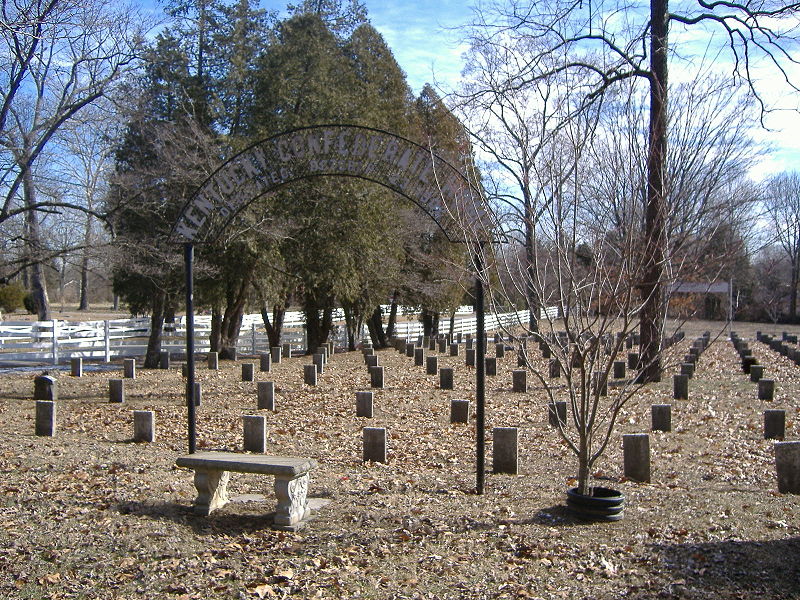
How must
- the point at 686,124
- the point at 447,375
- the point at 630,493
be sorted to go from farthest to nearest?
the point at 447,375 < the point at 686,124 < the point at 630,493

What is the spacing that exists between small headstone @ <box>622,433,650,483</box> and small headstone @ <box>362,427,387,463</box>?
278cm

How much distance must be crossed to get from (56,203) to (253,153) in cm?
662

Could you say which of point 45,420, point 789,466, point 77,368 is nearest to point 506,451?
point 789,466

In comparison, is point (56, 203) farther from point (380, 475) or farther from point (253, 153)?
point (380, 475)

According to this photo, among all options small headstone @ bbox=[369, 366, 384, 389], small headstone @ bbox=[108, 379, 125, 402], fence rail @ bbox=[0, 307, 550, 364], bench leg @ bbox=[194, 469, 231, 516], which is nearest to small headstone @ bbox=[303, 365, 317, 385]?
small headstone @ bbox=[369, 366, 384, 389]

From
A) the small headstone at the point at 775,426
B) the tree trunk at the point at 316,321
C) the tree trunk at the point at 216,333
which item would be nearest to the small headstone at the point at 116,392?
the tree trunk at the point at 216,333

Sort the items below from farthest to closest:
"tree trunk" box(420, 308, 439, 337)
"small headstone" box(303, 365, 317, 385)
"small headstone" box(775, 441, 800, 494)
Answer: "tree trunk" box(420, 308, 439, 337), "small headstone" box(303, 365, 317, 385), "small headstone" box(775, 441, 800, 494)

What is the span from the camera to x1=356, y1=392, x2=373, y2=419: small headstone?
12.9 metres

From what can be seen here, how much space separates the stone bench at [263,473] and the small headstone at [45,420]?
5.14 metres

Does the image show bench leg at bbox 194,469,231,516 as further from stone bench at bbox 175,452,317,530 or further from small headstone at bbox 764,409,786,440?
small headstone at bbox 764,409,786,440

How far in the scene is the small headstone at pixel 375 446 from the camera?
30.9ft

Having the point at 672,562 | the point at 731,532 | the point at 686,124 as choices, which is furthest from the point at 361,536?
the point at 686,124

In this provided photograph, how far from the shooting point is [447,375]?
17047 millimetres

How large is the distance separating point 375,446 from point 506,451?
1576mm
